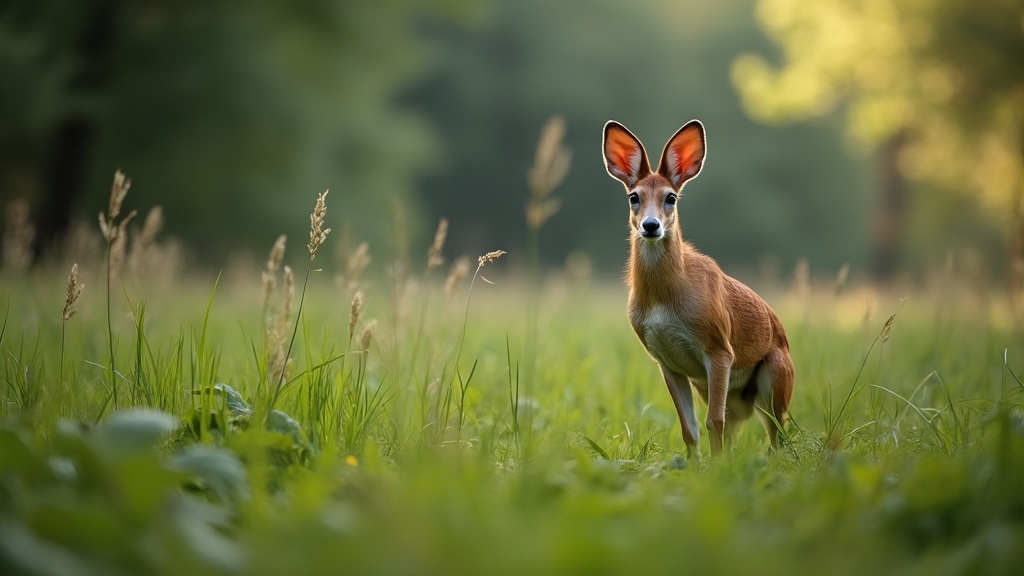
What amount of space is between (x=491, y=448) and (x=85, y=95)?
40.3ft

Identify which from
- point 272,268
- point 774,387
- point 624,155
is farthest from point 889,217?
point 272,268

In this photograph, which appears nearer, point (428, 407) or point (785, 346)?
point (428, 407)

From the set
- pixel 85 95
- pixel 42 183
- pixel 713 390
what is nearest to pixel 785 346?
pixel 713 390

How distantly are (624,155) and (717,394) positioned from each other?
1316 mm

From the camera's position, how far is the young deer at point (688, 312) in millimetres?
4027

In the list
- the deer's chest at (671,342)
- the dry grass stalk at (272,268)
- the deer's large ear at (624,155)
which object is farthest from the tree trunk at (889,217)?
the dry grass stalk at (272,268)

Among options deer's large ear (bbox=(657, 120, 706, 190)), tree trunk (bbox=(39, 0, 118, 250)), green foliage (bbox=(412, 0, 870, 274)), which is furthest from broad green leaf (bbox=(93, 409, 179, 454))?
green foliage (bbox=(412, 0, 870, 274))

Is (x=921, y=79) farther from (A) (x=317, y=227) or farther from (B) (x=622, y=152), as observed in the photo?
(A) (x=317, y=227)

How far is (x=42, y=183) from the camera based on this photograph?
1689 centimetres

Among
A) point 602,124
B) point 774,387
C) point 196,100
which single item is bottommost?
point 774,387

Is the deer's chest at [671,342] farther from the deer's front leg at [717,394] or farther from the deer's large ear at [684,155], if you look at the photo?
the deer's large ear at [684,155]

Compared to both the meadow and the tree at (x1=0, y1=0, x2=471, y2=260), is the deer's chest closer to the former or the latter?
the meadow

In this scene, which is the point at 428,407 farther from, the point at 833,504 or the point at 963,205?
the point at 963,205

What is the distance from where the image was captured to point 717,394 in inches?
156
